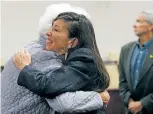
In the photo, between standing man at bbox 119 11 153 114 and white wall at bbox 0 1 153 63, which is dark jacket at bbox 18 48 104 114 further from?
white wall at bbox 0 1 153 63

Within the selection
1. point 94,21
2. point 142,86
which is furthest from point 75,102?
point 94,21

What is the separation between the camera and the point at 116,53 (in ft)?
14.1

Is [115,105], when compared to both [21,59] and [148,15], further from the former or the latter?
[21,59]

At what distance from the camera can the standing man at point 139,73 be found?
315cm

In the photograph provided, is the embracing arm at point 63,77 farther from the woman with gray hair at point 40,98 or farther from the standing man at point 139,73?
the standing man at point 139,73

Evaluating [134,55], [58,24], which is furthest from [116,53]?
[58,24]

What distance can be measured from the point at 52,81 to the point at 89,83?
0.57 feet

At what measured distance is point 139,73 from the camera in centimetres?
319

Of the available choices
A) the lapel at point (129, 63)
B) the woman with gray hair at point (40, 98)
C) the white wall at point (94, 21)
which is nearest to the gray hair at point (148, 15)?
the lapel at point (129, 63)

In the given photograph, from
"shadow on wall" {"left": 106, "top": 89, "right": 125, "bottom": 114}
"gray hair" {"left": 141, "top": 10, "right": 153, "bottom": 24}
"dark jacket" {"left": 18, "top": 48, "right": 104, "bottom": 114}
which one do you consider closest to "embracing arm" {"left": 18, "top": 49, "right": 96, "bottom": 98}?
"dark jacket" {"left": 18, "top": 48, "right": 104, "bottom": 114}

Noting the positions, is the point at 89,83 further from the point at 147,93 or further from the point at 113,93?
the point at 113,93

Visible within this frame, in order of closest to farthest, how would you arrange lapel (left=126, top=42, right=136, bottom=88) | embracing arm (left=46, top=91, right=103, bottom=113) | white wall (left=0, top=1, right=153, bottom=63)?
embracing arm (left=46, top=91, right=103, bottom=113)
lapel (left=126, top=42, right=136, bottom=88)
white wall (left=0, top=1, right=153, bottom=63)

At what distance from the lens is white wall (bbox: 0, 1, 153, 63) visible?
411 cm

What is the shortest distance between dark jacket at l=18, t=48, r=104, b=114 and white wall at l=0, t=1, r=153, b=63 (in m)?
2.45
